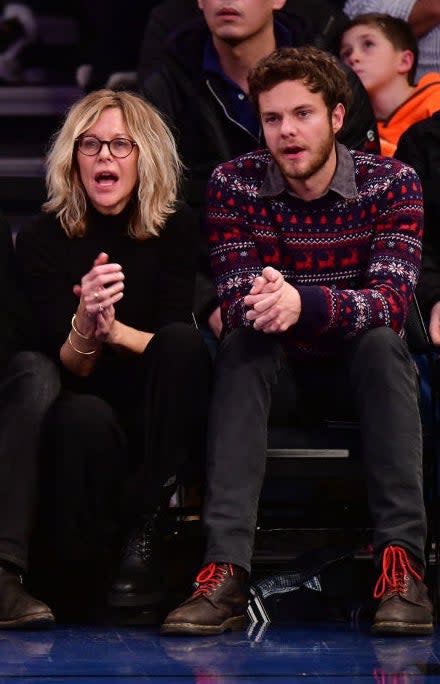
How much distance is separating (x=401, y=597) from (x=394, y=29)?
2.06 meters

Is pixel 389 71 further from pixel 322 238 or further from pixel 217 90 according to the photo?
pixel 322 238

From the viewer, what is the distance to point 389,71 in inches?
167

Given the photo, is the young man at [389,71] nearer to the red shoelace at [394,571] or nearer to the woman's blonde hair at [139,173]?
the woman's blonde hair at [139,173]

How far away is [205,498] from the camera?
293cm

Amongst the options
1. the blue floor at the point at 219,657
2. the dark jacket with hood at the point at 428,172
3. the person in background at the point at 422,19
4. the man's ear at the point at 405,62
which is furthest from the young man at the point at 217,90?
the blue floor at the point at 219,657

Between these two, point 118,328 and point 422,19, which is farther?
point 422,19

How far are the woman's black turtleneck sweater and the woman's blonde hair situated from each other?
32 mm

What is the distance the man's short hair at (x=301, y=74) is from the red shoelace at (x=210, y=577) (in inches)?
43.1

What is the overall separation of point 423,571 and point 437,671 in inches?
16.0

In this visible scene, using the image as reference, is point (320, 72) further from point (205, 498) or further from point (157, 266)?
point (205, 498)

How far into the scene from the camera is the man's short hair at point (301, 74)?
3215mm

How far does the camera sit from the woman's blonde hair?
3.30 m

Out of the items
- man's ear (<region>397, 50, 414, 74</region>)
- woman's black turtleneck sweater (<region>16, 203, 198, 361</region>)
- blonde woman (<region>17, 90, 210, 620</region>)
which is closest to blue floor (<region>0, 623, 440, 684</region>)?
blonde woman (<region>17, 90, 210, 620</region>)

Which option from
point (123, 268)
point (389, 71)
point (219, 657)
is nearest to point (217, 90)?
point (389, 71)
